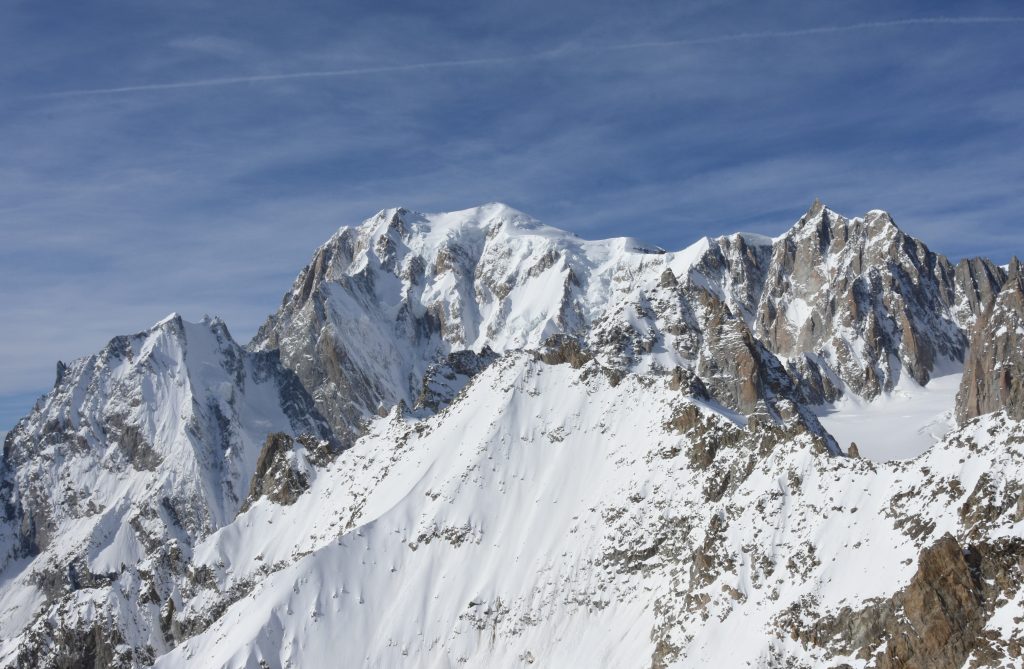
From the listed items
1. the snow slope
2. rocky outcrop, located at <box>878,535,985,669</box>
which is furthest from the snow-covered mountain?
the snow slope

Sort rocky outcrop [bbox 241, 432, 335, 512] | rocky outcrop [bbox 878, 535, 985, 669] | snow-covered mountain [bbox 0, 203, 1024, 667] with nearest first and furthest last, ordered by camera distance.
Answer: rocky outcrop [bbox 878, 535, 985, 669] → snow-covered mountain [bbox 0, 203, 1024, 667] → rocky outcrop [bbox 241, 432, 335, 512]

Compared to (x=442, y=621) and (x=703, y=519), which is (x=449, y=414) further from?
(x=703, y=519)

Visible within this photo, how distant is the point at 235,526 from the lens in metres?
165

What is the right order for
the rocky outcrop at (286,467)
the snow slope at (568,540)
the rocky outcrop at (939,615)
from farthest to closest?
the rocky outcrop at (286,467) < the snow slope at (568,540) < the rocky outcrop at (939,615)

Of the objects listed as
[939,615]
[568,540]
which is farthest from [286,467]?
[939,615]

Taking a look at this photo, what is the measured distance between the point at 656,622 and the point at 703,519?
37.5 ft

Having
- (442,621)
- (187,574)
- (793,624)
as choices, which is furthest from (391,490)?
(793,624)

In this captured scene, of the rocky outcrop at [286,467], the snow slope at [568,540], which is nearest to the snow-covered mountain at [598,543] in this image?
the snow slope at [568,540]

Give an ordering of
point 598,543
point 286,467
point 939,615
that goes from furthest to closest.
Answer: point 286,467 → point 598,543 → point 939,615

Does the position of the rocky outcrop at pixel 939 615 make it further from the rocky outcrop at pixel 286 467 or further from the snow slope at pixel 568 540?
the rocky outcrop at pixel 286 467

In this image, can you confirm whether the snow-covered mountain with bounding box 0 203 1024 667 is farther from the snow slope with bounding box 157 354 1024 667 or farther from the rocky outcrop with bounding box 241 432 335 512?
the rocky outcrop with bounding box 241 432 335 512

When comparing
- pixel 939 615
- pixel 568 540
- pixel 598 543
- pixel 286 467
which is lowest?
pixel 568 540

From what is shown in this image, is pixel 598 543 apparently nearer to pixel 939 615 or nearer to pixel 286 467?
pixel 939 615

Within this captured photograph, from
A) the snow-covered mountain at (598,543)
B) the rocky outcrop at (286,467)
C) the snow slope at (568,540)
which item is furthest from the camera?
the rocky outcrop at (286,467)
